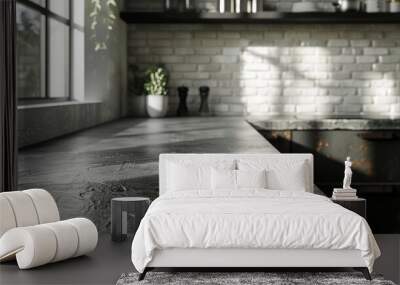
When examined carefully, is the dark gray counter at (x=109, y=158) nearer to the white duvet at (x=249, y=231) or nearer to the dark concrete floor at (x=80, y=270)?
the dark concrete floor at (x=80, y=270)

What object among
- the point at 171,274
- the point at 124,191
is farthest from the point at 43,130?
the point at 171,274

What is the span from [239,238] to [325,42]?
5.47m

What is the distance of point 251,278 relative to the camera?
326 cm

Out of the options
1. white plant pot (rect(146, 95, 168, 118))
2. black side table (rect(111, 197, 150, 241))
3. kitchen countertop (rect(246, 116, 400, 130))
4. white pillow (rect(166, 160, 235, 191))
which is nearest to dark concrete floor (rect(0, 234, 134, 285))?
black side table (rect(111, 197, 150, 241))

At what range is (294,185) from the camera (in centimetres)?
423

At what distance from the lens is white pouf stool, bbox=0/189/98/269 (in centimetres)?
338

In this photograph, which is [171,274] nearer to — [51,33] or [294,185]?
[294,185]

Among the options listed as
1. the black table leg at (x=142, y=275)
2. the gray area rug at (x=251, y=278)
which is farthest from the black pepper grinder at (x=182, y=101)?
the black table leg at (x=142, y=275)

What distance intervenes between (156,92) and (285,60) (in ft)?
4.53

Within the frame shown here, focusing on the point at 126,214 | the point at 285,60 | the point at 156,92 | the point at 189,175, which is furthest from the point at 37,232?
the point at 285,60

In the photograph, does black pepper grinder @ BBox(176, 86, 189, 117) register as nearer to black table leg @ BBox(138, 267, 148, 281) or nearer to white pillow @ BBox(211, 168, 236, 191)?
white pillow @ BBox(211, 168, 236, 191)

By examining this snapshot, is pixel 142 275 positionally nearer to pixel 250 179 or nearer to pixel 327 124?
pixel 250 179

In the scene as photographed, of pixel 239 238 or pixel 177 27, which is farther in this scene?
pixel 177 27

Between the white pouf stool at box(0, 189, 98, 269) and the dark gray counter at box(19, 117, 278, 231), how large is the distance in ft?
0.32
